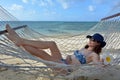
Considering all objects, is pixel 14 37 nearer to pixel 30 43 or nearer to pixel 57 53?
pixel 30 43

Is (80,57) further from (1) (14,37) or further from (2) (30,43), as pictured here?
(1) (14,37)

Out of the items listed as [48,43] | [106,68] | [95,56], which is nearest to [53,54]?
[48,43]

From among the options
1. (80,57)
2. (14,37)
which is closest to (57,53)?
(80,57)

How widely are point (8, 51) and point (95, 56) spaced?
875mm

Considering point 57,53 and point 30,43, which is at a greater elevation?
point 30,43

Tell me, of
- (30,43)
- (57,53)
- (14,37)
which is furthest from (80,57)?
(14,37)

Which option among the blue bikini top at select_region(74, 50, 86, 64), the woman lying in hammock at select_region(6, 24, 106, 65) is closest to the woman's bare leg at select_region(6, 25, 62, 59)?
the woman lying in hammock at select_region(6, 24, 106, 65)

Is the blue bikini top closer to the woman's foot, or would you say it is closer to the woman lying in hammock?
the woman lying in hammock

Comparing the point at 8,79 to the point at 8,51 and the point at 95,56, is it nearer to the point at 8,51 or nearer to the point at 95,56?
the point at 8,51

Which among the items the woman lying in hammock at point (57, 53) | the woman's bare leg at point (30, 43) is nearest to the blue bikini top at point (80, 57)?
the woman lying in hammock at point (57, 53)

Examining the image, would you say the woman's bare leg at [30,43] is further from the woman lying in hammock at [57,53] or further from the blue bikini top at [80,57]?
the blue bikini top at [80,57]

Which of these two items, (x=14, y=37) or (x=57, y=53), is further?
(x=57, y=53)

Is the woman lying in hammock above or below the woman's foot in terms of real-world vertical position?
below

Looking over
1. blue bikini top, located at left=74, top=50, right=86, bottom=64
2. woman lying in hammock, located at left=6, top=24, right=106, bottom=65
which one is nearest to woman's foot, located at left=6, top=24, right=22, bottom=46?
woman lying in hammock, located at left=6, top=24, right=106, bottom=65
